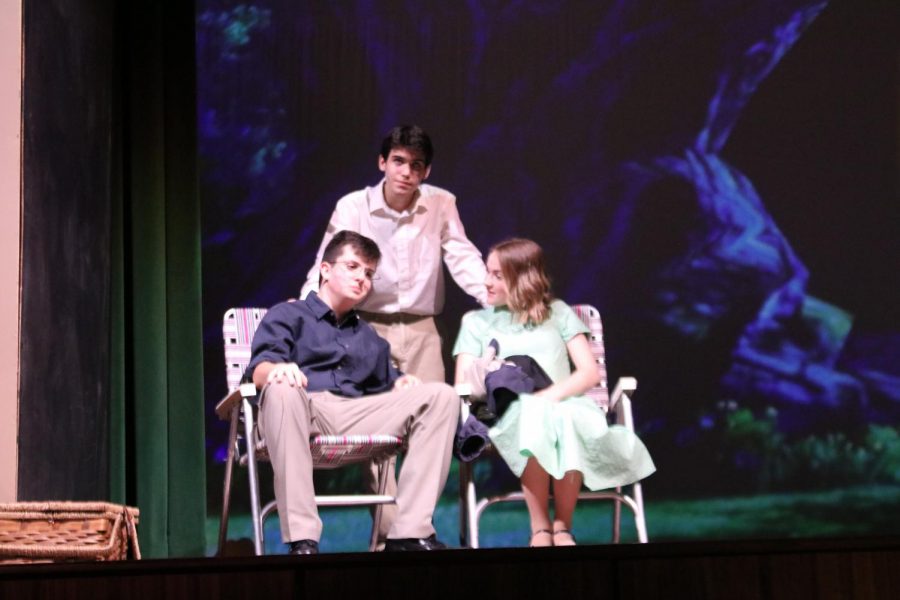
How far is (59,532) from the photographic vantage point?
9.31ft

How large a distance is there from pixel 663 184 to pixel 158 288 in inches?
78.7

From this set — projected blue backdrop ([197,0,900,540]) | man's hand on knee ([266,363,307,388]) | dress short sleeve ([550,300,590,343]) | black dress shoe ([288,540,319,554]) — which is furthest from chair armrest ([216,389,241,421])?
projected blue backdrop ([197,0,900,540])

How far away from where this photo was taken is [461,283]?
4254 millimetres

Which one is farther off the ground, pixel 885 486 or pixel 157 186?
pixel 157 186

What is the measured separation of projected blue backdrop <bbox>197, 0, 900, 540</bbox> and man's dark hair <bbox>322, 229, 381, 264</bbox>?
1.18 metres

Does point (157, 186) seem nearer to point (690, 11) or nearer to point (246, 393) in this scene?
point (246, 393)

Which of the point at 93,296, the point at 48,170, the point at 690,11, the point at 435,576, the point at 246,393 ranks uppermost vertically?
the point at 690,11

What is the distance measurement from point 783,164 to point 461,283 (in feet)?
5.09

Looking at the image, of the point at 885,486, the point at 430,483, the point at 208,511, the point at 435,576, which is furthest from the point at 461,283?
the point at 435,576

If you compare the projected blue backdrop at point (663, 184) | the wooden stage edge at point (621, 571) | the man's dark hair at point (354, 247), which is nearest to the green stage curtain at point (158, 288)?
the projected blue backdrop at point (663, 184)

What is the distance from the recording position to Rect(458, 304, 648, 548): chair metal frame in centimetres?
364

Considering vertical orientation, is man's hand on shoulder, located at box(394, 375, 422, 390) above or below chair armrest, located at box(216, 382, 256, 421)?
above

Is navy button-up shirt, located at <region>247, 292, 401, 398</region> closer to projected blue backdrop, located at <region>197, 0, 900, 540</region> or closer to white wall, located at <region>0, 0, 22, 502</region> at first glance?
white wall, located at <region>0, 0, 22, 502</region>

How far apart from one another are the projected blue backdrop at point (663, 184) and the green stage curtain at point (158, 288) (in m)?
0.41
